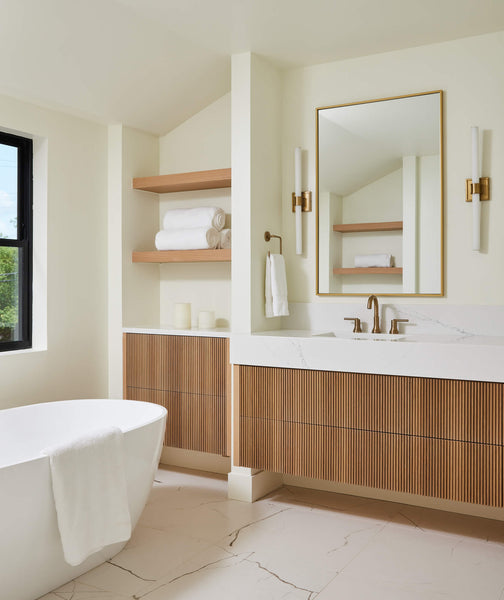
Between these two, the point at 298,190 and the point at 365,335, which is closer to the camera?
the point at 365,335

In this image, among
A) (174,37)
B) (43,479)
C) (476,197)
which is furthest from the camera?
(174,37)

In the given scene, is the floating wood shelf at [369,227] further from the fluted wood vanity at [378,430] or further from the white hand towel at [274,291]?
the fluted wood vanity at [378,430]

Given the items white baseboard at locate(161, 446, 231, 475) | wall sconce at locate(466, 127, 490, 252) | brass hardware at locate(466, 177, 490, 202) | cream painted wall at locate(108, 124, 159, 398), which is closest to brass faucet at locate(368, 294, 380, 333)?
wall sconce at locate(466, 127, 490, 252)

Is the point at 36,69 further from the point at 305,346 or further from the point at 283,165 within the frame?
the point at 305,346

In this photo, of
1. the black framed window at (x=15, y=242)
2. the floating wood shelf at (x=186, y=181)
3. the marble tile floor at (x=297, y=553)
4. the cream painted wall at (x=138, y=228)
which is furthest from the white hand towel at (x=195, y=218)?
the marble tile floor at (x=297, y=553)

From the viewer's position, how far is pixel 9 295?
3.65 metres

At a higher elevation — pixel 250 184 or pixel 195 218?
pixel 250 184

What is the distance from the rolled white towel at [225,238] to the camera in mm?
3867

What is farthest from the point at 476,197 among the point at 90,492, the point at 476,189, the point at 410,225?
the point at 90,492

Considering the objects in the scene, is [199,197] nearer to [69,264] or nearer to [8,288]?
[69,264]

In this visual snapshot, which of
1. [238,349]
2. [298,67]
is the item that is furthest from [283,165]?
[238,349]

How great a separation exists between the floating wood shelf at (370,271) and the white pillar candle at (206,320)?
2.69 feet

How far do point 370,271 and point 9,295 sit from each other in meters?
2.06

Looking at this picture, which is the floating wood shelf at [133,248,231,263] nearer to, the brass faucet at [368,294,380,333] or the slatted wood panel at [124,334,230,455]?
the slatted wood panel at [124,334,230,455]
